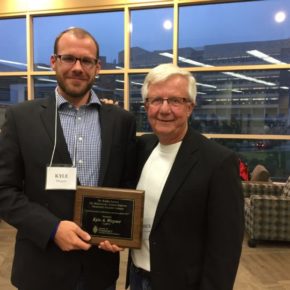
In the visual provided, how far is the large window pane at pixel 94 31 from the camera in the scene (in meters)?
6.04

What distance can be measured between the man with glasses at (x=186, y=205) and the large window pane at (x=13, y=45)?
5.83m

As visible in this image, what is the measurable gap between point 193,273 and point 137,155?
538 mm

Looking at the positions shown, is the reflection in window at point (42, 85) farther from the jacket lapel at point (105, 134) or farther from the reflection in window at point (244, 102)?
the jacket lapel at point (105, 134)

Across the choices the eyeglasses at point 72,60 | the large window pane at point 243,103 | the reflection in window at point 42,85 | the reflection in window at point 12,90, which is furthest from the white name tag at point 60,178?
the reflection in window at point 12,90

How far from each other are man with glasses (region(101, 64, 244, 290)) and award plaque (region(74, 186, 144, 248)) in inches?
2.0

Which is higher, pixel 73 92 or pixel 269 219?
pixel 73 92

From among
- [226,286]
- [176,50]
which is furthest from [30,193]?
[176,50]

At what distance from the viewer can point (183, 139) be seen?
1366mm

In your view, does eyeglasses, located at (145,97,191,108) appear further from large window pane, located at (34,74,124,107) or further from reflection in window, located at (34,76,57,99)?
reflection in window, located at (34,76,57,99)

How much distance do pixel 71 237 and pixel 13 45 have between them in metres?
6.39

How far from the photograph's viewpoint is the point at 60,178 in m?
1.27

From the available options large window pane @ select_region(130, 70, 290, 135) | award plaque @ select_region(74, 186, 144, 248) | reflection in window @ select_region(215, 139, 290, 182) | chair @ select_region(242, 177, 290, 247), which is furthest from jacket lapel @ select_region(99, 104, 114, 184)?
reflection in window @ select_region(215, 139, 290, 182)

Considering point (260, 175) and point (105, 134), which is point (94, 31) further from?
point (105, 134)

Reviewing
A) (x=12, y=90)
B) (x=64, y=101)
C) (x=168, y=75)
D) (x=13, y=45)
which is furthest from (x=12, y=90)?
(x=168, y=75)
